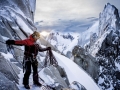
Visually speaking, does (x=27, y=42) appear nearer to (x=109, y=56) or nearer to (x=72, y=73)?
(x=72, y=73)

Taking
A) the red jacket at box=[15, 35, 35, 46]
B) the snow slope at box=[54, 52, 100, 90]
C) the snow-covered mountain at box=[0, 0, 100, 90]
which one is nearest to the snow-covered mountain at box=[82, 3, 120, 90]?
the snow slope at box=[54, 52, 100, 90]

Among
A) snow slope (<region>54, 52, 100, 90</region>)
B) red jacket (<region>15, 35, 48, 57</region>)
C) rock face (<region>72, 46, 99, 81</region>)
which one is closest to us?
red jacket (<region>15, 35, 48, 57</region>)

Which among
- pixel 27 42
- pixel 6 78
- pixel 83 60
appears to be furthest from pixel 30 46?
pixel 83 60

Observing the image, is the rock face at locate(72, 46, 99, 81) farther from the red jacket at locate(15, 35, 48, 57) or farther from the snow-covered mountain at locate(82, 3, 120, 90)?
the red jacket at locate(15, 35, 48, 57)

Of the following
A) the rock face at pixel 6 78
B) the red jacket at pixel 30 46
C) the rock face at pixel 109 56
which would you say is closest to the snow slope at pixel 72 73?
the rock face at pixel 6 78

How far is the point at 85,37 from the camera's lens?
491 ft

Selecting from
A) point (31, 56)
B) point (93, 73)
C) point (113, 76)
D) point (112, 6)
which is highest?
point (112, 6)

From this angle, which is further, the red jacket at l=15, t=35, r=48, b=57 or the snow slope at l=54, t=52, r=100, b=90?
the snow slope at l=54, t=52, r=100, b=90

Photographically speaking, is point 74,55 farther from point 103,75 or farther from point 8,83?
point 8,83

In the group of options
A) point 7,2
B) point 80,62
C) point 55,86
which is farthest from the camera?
point 80,62

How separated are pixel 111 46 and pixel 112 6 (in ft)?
85.6

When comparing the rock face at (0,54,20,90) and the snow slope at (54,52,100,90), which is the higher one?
the rock face at (0,54,20,90)

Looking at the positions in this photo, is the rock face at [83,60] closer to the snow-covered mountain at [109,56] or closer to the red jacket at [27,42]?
the snow-covered mountain at [109,56]

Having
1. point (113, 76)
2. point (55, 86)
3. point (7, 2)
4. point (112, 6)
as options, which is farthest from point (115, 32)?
point (55, 86)
